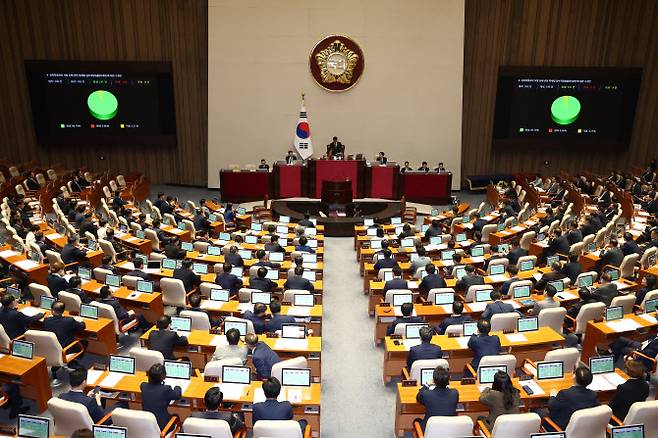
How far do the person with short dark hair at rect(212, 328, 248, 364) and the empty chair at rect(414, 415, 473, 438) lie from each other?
2767mm

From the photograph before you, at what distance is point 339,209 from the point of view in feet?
60.2

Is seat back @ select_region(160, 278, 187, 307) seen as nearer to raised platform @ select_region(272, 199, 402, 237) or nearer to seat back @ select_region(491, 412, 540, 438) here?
seat back @ select_region(491, 412, 540, 438)

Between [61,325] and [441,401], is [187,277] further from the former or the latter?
[441,401]

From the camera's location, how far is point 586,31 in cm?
2206

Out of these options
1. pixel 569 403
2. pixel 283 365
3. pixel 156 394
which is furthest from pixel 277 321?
pixel 569 403

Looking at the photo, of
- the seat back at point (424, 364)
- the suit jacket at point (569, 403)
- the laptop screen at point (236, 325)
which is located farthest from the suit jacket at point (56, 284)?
the suit jacket at point (569, 403)

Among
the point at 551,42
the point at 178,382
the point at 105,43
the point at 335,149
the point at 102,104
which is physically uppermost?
the point at 551,42

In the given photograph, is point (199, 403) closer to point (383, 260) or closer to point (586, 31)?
point (383, 260)

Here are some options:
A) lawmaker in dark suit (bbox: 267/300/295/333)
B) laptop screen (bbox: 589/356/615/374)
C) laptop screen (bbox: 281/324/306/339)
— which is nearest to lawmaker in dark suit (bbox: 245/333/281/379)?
laptop screen (bbox: 281/324/306/339)

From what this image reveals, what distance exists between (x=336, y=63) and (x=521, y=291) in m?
14.2

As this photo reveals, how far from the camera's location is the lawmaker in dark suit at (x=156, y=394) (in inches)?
249

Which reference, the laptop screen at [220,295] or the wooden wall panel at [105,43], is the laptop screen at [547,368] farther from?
the wooden wall panel at [105,43]

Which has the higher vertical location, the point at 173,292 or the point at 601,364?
the point at 601,364

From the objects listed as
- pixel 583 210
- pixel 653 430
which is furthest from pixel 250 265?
pixel 583 210
